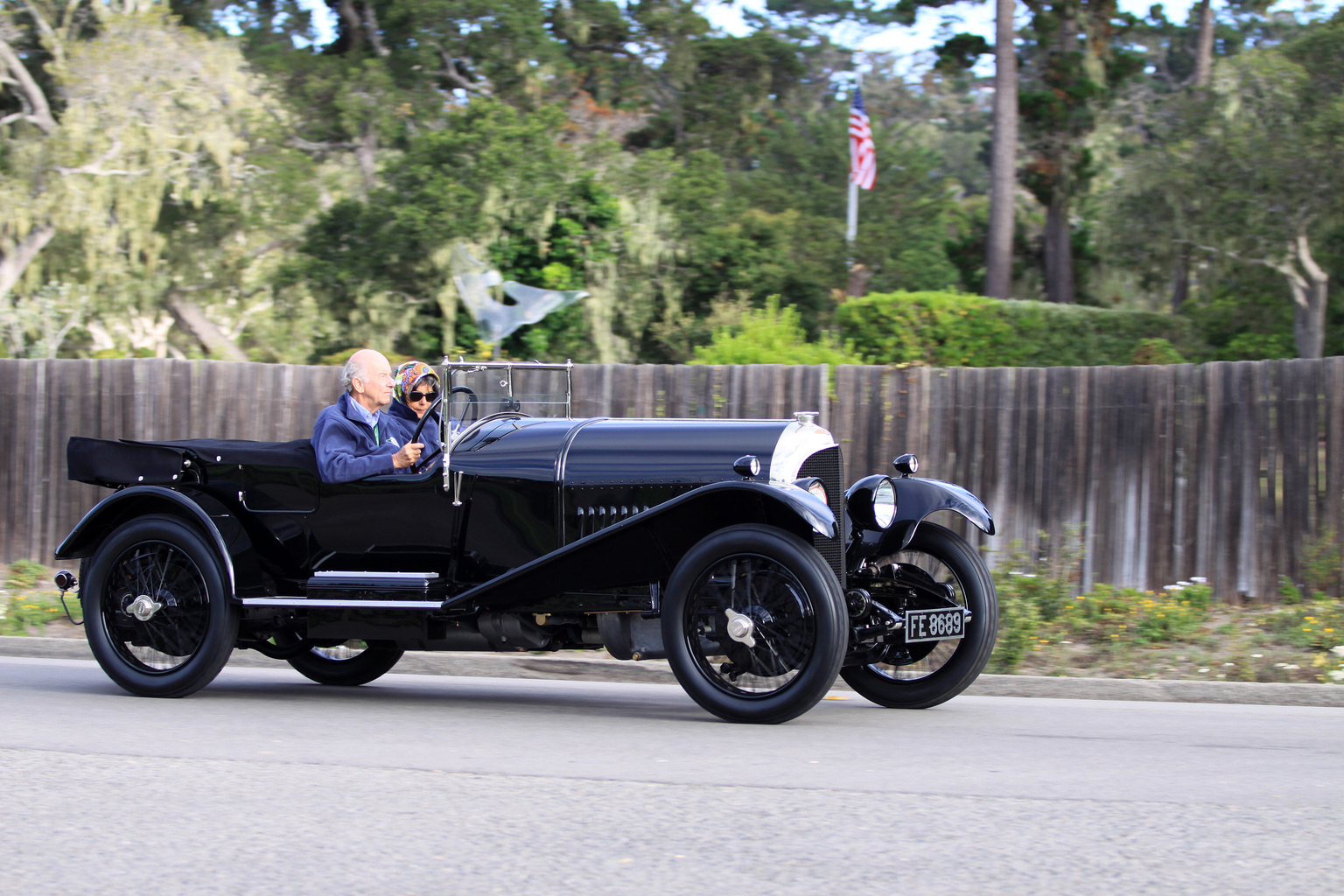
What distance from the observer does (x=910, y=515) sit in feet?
21.5

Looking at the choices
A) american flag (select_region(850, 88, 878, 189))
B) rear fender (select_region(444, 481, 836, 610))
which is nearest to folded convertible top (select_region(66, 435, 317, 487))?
rear fender (select_region(444, 481, 836, 610))

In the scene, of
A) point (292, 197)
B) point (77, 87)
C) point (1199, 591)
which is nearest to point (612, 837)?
point (1199, 591)

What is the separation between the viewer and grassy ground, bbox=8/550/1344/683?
Result: 8297mm

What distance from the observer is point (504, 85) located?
28.6m

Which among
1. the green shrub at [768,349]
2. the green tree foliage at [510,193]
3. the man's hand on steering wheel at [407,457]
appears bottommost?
the man's hand on steering wheel at [407,457]

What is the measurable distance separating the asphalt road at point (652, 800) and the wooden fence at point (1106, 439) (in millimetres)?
3661

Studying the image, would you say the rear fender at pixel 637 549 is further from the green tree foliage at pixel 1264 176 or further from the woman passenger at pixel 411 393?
the green tree foliage at pixel 1264 176

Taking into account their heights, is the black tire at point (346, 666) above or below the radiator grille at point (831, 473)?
below

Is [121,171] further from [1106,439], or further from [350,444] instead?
[350,444]

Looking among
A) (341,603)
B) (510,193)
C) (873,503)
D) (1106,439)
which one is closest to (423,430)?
(341,603)

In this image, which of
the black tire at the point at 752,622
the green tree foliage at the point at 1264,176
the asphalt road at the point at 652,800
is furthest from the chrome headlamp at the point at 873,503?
the green tree foliage at the point at 1264,176

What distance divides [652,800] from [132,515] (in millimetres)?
3829

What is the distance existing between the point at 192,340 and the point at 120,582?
22567 millimetres

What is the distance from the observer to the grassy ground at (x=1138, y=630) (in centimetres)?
830
